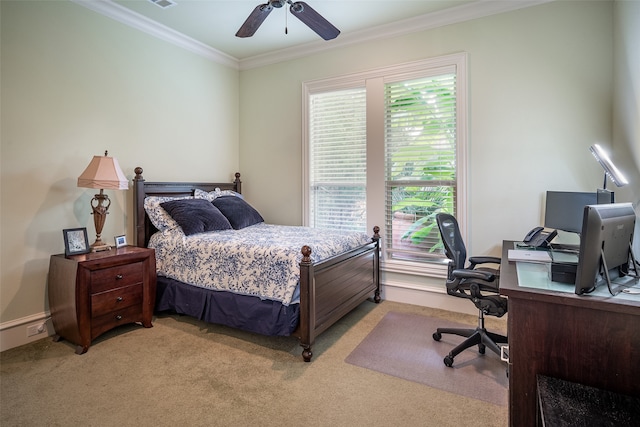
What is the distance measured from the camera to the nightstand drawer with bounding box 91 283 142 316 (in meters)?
2.66

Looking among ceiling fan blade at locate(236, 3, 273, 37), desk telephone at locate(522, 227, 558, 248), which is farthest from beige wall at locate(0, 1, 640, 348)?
ceiling fan blade at locate(236, 3, 273, 37)

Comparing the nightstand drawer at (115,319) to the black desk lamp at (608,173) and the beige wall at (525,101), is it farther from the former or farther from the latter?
the black desk lamp at (608,173)

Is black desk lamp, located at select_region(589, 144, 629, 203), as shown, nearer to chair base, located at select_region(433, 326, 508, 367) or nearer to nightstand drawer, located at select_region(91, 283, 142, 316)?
chair base, located at select_region(433, 326, 508, 367)

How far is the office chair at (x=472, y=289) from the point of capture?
7.54 feet

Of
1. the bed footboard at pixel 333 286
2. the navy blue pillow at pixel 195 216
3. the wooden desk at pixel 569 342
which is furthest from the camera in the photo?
the navy blue pillow at pixel 195 216

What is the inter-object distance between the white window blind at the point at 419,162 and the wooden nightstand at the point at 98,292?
249cm

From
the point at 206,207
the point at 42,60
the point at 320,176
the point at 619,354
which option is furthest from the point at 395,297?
the point at 42,60

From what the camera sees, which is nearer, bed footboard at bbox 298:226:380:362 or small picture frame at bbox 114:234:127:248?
bed footboard at bbox 298:226:380:362

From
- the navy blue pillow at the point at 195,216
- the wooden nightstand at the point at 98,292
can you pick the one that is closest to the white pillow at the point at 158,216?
the navy blue pillow at the point at 195,216

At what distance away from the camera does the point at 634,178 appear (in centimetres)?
232

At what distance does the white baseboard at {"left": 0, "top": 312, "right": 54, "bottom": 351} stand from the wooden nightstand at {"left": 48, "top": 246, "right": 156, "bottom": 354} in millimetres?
107

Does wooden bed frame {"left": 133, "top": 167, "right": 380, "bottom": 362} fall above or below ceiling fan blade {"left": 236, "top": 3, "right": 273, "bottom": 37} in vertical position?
below

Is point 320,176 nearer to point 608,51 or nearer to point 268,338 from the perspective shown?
point 268,338

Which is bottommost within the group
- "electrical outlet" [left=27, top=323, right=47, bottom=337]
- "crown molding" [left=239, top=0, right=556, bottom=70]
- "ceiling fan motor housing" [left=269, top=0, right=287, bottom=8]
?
"electrical outlet" [left=27, top=323, right=47, bottom=337]
